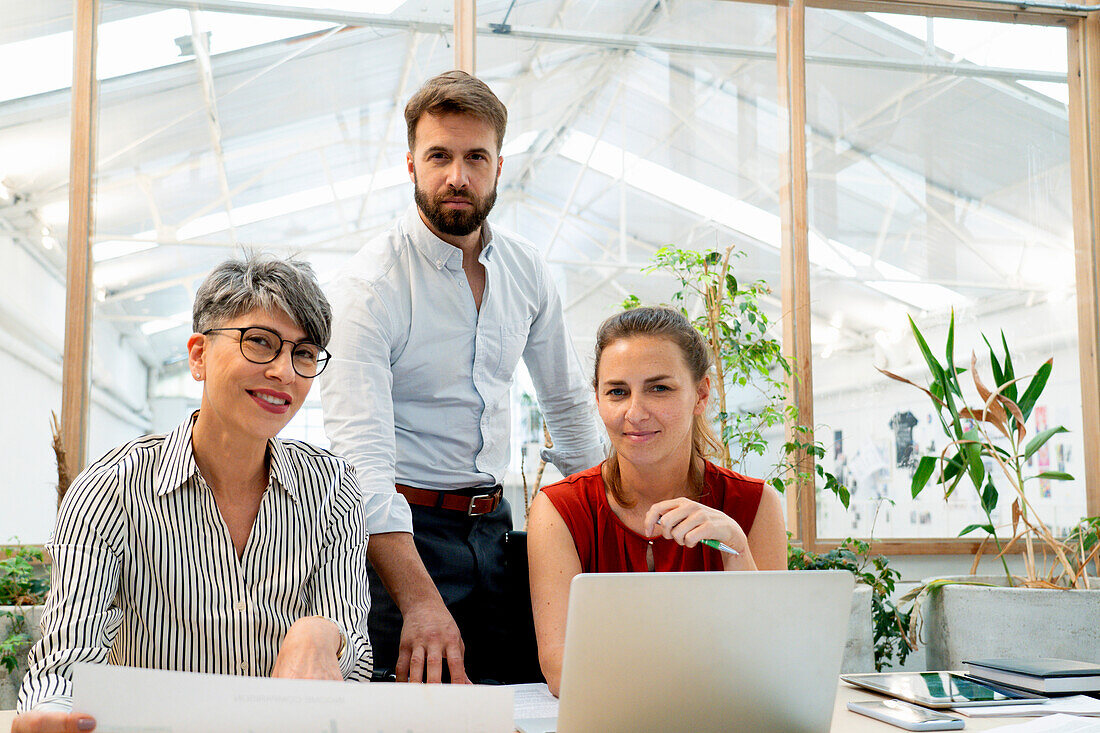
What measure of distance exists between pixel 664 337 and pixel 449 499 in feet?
1.91

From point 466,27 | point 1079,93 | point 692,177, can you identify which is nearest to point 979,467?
point 692,177

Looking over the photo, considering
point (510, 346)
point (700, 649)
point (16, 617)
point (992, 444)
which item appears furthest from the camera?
point (992, 444)

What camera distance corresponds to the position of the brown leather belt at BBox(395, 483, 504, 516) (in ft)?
6.50

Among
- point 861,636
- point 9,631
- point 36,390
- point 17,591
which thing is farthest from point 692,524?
point 36,390

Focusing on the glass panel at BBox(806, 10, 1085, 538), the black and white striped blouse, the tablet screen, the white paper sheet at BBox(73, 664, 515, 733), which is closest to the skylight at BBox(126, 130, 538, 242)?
the glass panel at BBox(806, 10, 1085, 538)

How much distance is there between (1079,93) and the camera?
4.02m

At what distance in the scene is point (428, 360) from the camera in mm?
2002

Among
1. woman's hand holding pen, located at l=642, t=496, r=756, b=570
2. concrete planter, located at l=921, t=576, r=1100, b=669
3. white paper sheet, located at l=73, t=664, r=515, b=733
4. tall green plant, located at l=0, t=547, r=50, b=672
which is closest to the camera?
white paper sheet, located at l=73, t=664, r=515, b=733

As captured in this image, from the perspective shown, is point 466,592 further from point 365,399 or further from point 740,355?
point 740,355

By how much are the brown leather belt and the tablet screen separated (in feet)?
2.73

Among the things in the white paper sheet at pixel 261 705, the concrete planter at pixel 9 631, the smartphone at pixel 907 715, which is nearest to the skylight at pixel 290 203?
the concrete planter at pixel 9 631

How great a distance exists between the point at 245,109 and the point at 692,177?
1721 mm

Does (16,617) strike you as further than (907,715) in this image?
Yes

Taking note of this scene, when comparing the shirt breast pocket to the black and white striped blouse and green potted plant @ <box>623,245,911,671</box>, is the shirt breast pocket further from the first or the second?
green potted plant @ <box>623,245,911,671</box>
